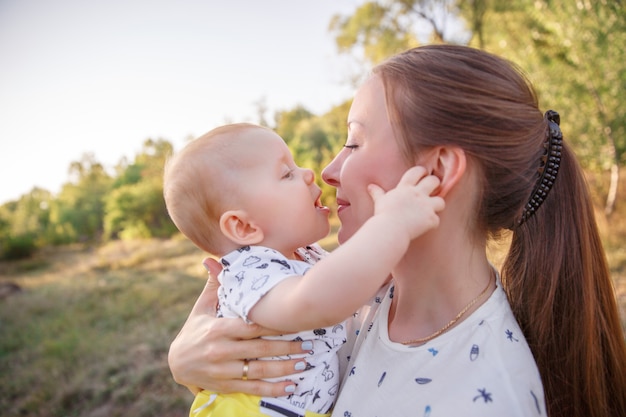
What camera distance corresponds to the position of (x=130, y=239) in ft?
78.7

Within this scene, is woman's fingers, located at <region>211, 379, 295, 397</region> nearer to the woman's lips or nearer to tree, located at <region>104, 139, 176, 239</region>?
the woman's lips

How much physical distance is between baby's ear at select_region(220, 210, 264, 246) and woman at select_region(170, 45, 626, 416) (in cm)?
29

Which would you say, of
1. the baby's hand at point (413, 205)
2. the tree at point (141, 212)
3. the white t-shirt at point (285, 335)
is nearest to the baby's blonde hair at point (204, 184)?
the white t-shirt at point (285, 335)

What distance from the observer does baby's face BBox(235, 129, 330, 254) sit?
5.01 ft

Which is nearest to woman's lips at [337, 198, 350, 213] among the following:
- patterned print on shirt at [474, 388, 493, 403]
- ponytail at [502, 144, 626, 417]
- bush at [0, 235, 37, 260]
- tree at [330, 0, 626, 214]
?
ponytail at [502, 144, 626, 417]

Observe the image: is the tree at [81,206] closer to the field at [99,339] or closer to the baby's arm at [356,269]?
the field at [99,339]

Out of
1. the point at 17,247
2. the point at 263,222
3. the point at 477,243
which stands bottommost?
the point at 17,247

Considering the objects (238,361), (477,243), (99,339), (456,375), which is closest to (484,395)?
(456,375)

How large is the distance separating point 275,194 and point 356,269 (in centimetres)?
51

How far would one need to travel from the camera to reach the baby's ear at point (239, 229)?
151 cm

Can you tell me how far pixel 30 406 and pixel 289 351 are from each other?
5.60m

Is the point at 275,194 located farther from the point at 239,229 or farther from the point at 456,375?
the point at 456,375

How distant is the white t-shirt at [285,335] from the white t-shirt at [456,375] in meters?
0.09

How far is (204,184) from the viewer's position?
1.55 metres
